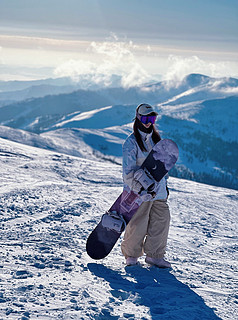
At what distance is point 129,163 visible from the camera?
15.4ft

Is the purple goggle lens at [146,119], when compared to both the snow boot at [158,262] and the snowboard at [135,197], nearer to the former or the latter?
the snowboard at [135,197]

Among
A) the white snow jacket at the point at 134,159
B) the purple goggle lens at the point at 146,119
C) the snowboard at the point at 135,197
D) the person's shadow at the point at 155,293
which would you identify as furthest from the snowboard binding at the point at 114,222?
the purple goggle lens at the point at 146,119

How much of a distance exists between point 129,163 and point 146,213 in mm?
889

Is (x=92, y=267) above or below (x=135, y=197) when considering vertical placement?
below

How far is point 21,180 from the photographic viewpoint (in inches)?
415

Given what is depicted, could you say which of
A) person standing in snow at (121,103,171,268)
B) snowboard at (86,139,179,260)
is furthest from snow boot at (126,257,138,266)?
snowboard at (86,139,179,260)

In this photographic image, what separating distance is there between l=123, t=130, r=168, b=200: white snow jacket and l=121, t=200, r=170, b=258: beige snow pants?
0.72 feet

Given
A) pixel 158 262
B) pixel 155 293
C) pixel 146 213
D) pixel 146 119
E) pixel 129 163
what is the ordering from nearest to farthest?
pixel 155 293 < pixel 129 163 < pixel 146 119 < pixel 146 213 < pixel 158 262

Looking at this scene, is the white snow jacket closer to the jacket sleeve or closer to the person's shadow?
the jacket sleeve

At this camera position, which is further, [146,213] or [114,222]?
[146,213]

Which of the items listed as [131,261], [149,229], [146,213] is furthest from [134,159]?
[131,261]

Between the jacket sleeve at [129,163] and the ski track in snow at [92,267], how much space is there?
1.42 meters

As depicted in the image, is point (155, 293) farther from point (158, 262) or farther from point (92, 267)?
point (92, 267)

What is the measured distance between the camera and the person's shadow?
3.72 m
